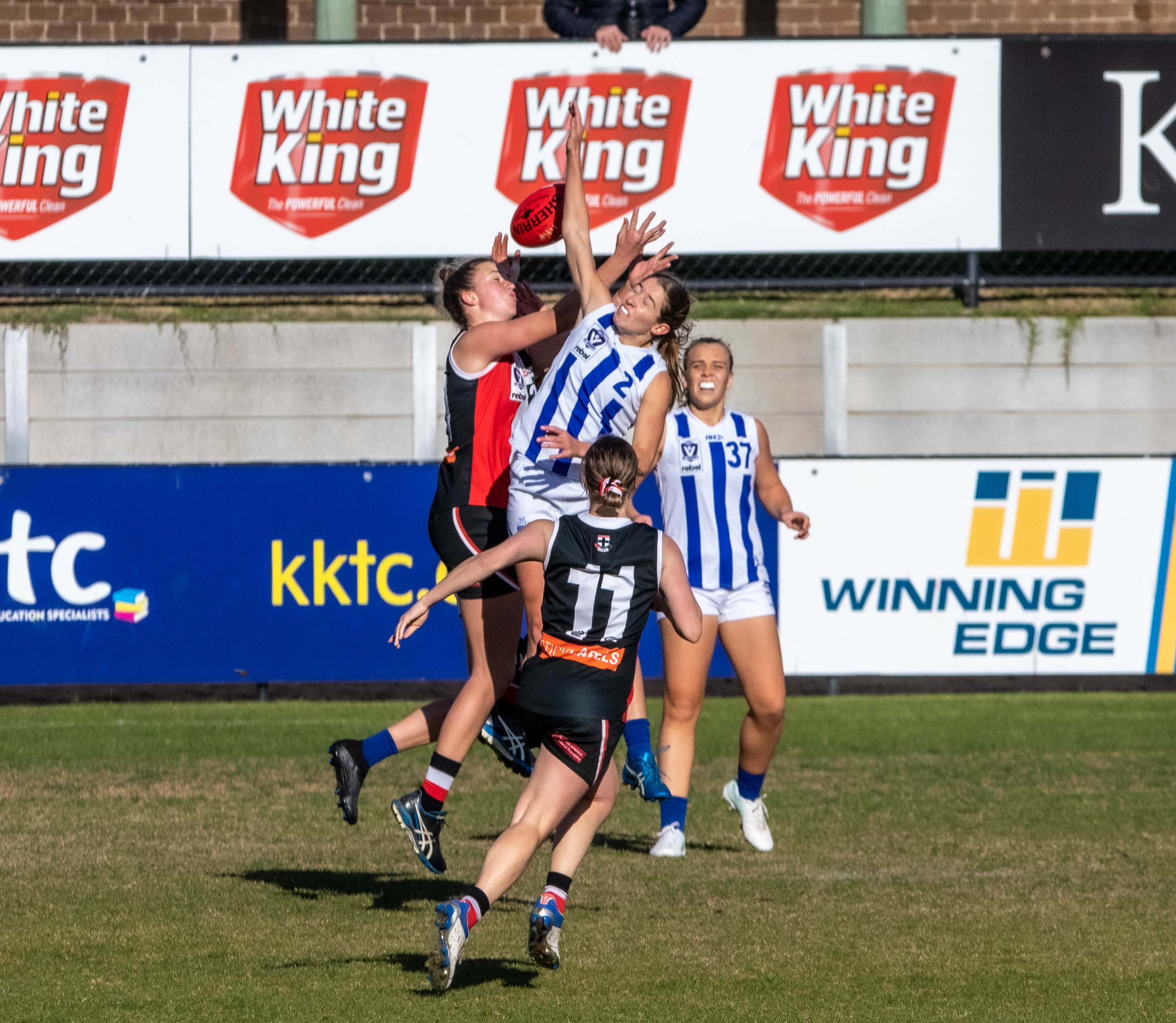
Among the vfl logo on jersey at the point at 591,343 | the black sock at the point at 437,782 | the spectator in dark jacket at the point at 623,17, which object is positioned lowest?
the black sock at the point at 437,782

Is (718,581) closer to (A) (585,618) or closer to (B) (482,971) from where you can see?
(A) (585,618)

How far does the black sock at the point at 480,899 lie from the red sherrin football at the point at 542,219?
2474 mm

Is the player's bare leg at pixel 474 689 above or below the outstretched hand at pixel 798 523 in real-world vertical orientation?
below

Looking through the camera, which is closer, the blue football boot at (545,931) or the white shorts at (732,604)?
the blue football boot at (545,931)

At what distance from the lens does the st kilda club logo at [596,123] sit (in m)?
14.5

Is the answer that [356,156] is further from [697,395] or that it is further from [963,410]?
[697,395]

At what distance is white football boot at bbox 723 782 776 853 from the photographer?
7430 millimetres

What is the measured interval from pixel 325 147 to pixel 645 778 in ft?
31.4

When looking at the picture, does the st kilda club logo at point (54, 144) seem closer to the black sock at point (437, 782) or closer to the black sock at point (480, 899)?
the black sock at point (437, 782)

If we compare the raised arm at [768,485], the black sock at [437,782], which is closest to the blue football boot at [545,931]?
the black sock at [437,782]

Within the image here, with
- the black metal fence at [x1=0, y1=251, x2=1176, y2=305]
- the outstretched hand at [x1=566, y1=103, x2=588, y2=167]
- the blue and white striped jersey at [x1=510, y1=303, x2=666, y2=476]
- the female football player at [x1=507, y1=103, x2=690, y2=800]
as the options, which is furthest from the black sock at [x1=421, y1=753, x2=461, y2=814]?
the black metal fence at [x1=0, y1=251, x2=1176, y2=305]

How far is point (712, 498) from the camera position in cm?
760

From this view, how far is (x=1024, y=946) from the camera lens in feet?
18.5

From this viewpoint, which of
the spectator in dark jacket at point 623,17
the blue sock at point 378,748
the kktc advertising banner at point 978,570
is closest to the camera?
the blue sock at point 378,748
